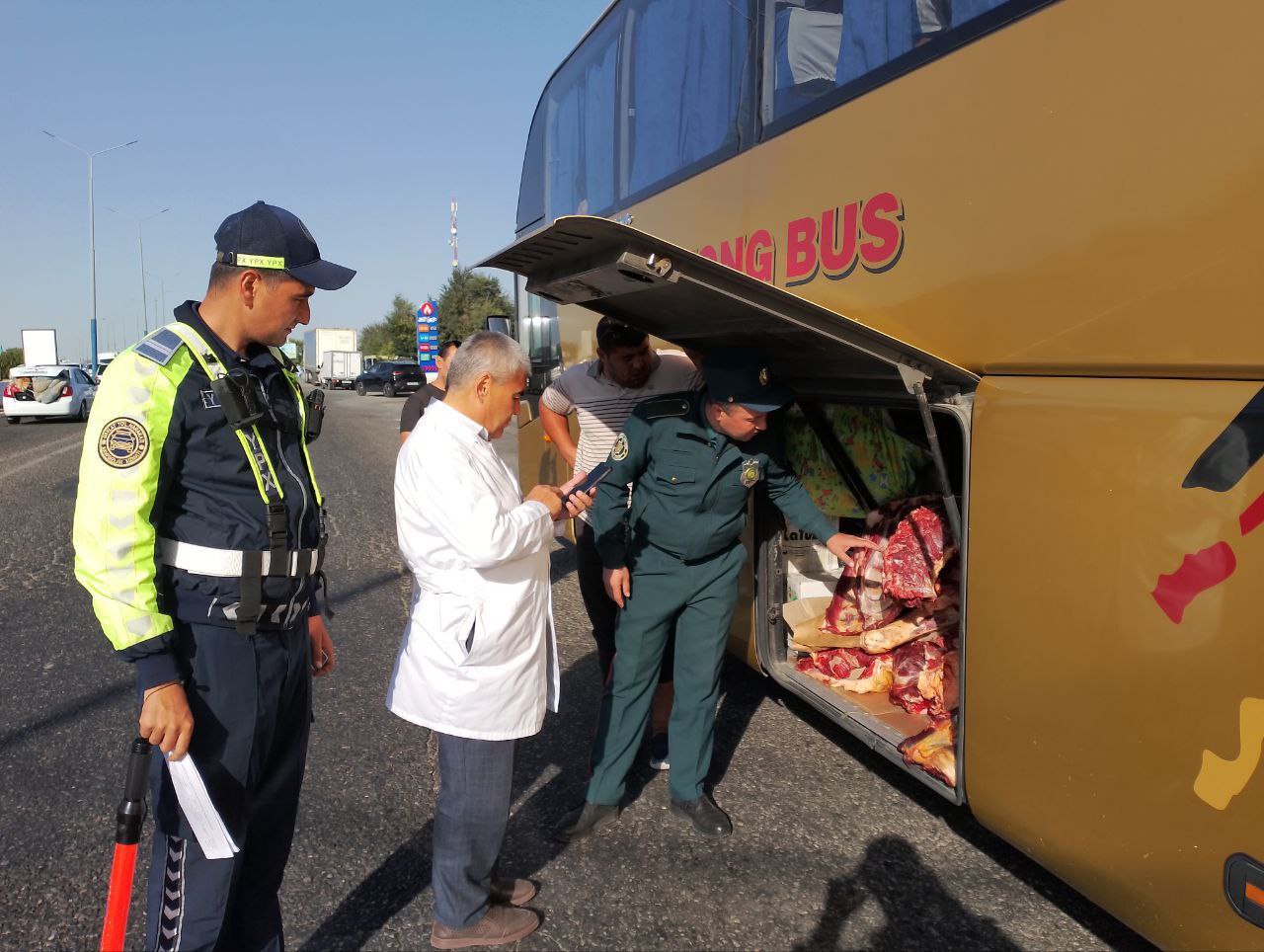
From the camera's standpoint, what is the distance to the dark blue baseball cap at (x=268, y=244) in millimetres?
1970

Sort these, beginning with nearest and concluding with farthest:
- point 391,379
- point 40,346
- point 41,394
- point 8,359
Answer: point 41,394, point 391,379, point 40,346, point 8,359

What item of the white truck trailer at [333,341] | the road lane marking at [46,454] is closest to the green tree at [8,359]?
the white truck trailer at [333,341]

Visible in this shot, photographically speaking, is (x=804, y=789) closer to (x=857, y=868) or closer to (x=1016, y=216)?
(x=857, y=868)

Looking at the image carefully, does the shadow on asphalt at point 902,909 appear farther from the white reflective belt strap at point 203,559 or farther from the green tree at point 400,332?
the green tree at point 400,332

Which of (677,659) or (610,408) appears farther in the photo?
(610,408)

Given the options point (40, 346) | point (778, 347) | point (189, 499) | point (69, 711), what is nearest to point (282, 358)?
point (189, 499)

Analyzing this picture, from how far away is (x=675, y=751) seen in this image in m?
3.23

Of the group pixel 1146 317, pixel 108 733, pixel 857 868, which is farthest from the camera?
pixel 108 733

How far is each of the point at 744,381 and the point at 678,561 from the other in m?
0.68

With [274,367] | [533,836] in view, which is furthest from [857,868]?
[274,367]

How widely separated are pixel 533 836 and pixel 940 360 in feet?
6.93

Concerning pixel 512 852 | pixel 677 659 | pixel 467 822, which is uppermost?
pixel 677 659

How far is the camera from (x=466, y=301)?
5956 cm

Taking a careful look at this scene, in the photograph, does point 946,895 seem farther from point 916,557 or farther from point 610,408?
point 610,408
